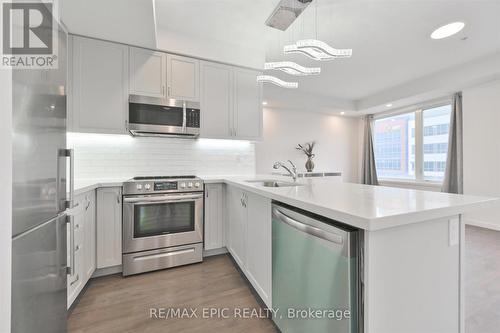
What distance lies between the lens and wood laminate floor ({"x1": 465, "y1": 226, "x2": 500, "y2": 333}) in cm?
151

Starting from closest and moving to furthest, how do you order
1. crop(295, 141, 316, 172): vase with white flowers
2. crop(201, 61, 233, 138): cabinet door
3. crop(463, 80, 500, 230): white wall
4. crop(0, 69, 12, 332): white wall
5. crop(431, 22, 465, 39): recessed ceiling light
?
crop(0, 69, 12, 332): white wall → crop(431, 22, 465, 39): recessed ceiling light → crop(201, 61, 233, 138): cabinet door → crop(463, 80, 500, 230): white wall → crop(295, 141, 316, 172): vase with white flowers

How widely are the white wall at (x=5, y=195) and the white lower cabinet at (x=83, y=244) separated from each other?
3.23 ft

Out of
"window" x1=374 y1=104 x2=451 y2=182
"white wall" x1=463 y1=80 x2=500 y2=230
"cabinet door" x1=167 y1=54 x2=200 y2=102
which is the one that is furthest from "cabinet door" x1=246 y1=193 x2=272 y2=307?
"window" x1=374 y1=104 x2=451 y2=182

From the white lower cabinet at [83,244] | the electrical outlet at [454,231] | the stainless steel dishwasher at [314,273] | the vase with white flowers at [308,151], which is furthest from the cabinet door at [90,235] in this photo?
the vase with white flowers at [308,151]

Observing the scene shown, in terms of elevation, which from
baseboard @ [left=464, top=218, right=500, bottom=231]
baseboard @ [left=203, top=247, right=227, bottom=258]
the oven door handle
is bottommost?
baseboard @ [left=203, top=247, right=227, bottom=258]

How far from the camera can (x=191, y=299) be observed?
1808mm

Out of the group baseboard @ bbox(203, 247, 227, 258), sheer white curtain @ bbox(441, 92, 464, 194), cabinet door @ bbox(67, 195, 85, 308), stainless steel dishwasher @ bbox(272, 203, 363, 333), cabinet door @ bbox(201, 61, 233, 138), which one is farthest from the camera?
sheer white curtain @ bbox(441, 92, 464, 194)

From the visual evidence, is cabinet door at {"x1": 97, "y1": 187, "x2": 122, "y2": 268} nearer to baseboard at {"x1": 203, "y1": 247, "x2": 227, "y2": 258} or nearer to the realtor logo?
baseboard at {"x1": 203, "y1": 247, "x2": 227, "y2": 258}

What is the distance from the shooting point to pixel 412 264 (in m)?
0.89

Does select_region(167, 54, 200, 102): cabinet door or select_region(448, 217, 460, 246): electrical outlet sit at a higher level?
select_region(167, 54, 200, 102): cabinet door

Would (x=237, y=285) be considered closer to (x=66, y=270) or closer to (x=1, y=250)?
(x=66, y=270)

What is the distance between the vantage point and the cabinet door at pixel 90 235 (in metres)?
1.94

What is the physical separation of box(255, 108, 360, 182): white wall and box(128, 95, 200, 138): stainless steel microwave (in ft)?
7.36

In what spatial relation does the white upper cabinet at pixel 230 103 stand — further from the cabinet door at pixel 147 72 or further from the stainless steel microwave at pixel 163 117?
the cabinet door at pixel 147 72
